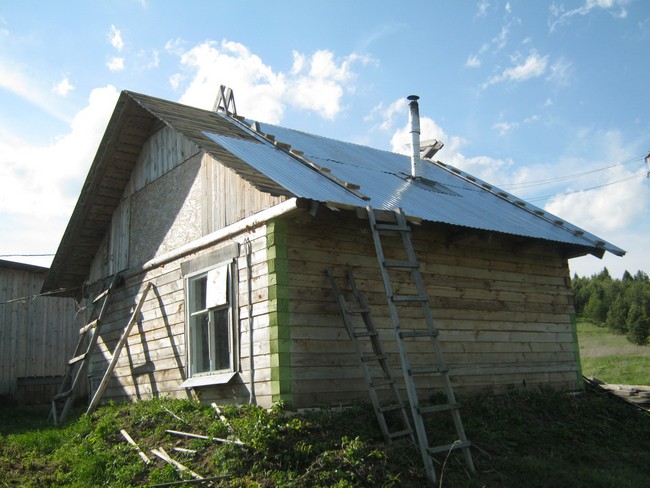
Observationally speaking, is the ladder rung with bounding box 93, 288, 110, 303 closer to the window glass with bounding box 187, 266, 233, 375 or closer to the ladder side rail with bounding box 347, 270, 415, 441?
the window glass with bounding box 187, 266, 233, 375

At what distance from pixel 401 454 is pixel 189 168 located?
20.9 ft

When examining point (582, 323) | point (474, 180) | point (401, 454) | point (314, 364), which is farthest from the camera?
point (582, 323)

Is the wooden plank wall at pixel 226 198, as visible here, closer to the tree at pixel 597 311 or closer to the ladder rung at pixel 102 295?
the ladder rung at pixel 102 295

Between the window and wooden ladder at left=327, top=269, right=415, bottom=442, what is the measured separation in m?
1.63

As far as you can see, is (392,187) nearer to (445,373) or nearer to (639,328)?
(445,373)

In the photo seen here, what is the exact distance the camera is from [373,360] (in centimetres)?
925

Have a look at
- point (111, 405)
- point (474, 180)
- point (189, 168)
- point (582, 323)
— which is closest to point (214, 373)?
point (111, 405)

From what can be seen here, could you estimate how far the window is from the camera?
32.8 ft

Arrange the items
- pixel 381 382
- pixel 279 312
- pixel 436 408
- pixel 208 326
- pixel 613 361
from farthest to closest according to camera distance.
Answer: pixel 613 361
pixel 208 326
pixel 381 382
pixel 279 312
pixel 436 408

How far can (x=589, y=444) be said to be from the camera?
10.1 meters

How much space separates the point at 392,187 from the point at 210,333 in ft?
13.3

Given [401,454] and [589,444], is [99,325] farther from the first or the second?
[589,444]

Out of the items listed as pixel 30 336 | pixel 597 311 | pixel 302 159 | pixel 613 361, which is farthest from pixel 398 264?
pixel 597 311

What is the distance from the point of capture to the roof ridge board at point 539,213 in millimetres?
12891
